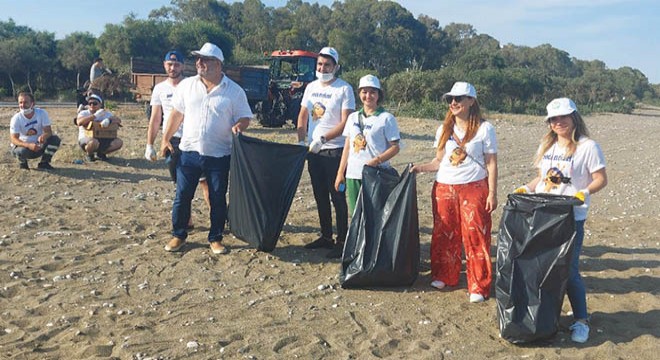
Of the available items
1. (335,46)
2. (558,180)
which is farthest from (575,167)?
(335,46)

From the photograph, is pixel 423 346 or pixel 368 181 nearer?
pixel 423 346

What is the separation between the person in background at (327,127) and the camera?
5.33 meters

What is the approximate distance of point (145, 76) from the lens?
55.6 ft

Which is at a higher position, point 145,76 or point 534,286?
point 145,76

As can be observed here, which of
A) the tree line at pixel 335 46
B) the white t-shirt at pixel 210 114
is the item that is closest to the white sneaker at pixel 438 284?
the white t-shirt at pixel 210 114

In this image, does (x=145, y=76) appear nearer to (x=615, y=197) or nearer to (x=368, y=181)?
(x=615, y=197)

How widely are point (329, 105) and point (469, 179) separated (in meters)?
1.49

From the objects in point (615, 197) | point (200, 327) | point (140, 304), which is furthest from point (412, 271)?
point (615, 197)

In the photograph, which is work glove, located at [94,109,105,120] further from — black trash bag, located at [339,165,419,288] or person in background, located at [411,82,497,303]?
person in background, located at [411,82,497,303]

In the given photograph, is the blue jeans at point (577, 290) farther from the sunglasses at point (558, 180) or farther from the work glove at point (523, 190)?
the work glove at point (523, 190)

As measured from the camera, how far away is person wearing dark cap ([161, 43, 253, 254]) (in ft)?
17.2

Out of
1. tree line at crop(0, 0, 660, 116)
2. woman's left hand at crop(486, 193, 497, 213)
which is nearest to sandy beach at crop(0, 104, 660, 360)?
woman's left hand at crop(486, 193, 497, 213)

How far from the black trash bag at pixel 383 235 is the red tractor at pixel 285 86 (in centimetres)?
1217

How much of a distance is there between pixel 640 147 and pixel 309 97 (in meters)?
13.9
